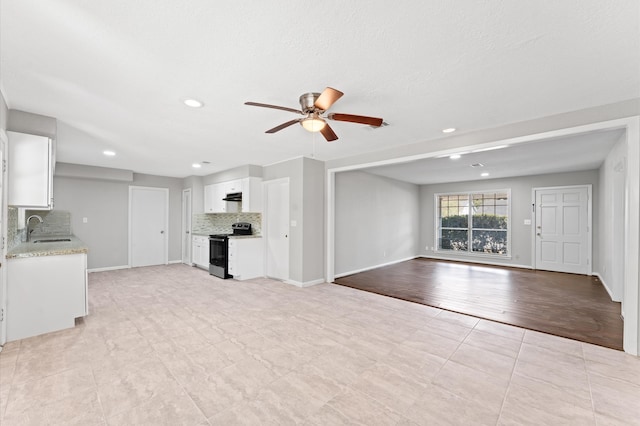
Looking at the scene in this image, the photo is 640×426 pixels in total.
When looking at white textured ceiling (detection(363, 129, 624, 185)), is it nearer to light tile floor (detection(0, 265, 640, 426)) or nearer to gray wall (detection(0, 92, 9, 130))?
light tile floor (detection(0, 265, 640, 426))

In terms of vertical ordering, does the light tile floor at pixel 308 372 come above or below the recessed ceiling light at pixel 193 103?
below

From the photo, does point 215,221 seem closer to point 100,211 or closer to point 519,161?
point 100,211

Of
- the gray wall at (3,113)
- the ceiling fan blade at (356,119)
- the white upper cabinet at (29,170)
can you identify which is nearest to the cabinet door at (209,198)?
the white upper cabinet at (29,170)

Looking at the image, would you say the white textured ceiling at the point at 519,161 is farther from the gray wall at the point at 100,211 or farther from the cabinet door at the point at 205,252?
the gray wall at the point at 100,211

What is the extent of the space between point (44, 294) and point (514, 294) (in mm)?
6482

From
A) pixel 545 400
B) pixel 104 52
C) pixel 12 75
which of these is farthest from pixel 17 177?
pixel 545 400

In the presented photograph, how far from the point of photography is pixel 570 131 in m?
2.90

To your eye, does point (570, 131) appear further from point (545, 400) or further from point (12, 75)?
point (12, 75)

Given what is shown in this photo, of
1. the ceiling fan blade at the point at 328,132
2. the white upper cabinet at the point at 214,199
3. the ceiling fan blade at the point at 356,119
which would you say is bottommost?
the white upper cabinet at the point at 214,199

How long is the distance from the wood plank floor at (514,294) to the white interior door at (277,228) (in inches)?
45.9

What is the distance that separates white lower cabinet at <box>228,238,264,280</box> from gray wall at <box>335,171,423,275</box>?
1633 millimetres

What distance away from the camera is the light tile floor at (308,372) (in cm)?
182

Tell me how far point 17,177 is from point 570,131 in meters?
5.78

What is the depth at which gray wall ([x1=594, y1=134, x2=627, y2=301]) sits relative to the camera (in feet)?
12.8
